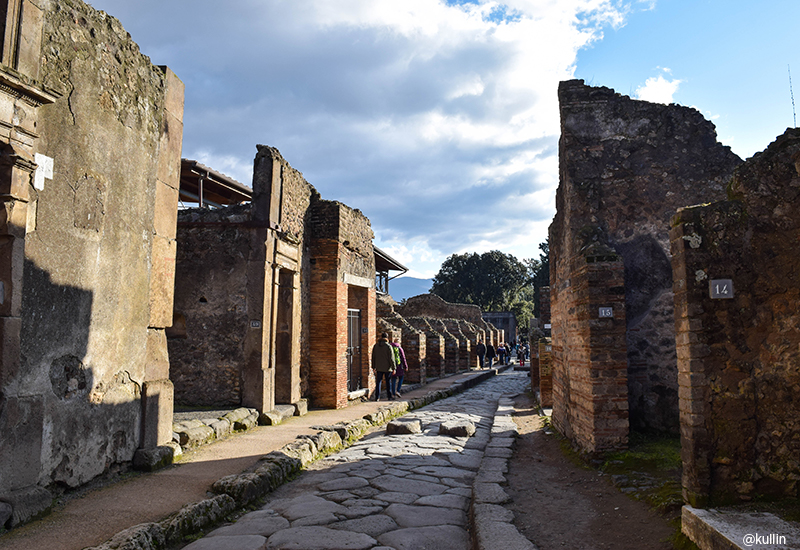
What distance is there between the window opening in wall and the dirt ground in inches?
233

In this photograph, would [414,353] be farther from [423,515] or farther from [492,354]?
[492,354]

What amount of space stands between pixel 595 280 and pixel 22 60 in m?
5.27

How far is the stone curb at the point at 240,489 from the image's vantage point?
329cm

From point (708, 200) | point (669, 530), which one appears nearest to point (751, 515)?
point (669, 530)

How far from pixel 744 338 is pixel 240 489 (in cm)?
391

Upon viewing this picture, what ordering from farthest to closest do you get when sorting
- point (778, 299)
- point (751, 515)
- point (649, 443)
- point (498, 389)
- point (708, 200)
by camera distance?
point (498, 389), point (708, 200), point (649, 443), point (778, 299), point (751, 515)

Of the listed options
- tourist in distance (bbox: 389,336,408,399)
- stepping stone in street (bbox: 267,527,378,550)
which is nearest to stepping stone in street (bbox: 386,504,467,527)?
stepping stone in street (bbox: 267,527,378,550)

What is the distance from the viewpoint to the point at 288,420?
8.64 m

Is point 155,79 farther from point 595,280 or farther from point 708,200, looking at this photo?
point 708,200

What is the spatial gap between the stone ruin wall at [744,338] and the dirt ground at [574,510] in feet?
1.44

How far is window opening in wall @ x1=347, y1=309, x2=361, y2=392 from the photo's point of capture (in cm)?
1159

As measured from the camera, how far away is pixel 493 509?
4.08m

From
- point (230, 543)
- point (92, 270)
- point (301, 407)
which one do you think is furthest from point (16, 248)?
point (301, 407)

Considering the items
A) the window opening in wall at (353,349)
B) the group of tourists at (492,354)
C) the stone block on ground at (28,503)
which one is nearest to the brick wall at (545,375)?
the window opening in wall at (353,349)
